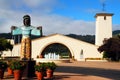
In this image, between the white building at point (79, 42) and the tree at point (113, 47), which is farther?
the white building at point (79, 42)

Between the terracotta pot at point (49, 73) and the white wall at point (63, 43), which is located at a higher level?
the white wall at point (63, 43)

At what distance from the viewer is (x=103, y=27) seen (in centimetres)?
7769

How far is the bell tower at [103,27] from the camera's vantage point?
7706cm

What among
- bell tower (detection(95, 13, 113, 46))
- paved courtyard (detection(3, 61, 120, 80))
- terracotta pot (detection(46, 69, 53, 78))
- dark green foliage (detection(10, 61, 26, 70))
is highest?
bell tower (detection(95, 13, 113, 46))

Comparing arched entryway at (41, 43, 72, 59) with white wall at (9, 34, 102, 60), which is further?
arched entryway at (41, 43, 72, 59)

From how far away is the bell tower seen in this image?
7706cm

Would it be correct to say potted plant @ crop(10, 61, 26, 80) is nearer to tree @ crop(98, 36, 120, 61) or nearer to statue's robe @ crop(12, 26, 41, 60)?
statue's robe @ crop(12, 26, 41, 60)

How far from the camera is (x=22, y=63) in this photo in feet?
65.4

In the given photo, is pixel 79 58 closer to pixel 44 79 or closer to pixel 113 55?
pixel 113 55

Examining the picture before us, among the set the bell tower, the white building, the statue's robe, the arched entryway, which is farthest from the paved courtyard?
the bell tower

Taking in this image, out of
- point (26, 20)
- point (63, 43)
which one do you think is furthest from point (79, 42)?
point (26, 20)

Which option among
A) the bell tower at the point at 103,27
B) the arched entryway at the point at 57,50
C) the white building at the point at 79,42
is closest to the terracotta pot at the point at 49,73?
the arched entryway at the point at 57,50

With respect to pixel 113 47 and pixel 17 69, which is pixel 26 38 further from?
pixel 113 47

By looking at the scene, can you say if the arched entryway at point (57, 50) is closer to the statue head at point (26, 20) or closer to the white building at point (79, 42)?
the white building at point (79, 42)
